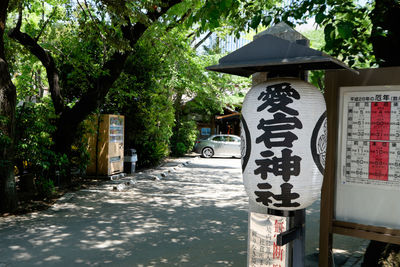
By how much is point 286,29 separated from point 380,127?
1328mm

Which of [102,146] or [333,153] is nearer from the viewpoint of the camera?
[333,153]

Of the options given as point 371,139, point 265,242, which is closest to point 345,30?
point 371,139

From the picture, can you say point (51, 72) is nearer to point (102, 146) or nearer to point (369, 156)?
point (102, 146)

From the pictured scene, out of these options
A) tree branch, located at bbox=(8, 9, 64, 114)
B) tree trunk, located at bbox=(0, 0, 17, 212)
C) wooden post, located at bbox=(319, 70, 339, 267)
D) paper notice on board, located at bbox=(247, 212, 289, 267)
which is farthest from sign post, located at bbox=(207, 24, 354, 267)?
tree branch, located at bbox=(8, 9, 64, 114)

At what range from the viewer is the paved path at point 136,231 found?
5.29 metres

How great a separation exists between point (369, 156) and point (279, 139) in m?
1.34

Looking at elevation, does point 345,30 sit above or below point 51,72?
below

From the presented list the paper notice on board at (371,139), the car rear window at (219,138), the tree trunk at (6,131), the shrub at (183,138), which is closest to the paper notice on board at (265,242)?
the paper notice on board at (371,139)

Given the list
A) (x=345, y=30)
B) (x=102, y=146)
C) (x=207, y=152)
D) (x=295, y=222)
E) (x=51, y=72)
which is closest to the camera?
(x=295, y=222)

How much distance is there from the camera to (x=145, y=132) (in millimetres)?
15086

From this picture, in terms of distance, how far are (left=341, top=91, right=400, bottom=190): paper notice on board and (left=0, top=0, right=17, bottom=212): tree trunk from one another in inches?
255

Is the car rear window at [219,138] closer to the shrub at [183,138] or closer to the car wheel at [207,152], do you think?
the car wheel at [207,152]

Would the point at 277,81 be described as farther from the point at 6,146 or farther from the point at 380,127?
the point at 6,146

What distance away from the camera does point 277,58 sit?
8.71 ft
